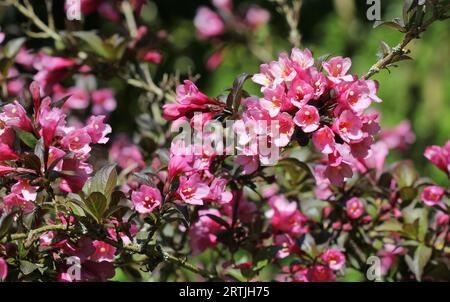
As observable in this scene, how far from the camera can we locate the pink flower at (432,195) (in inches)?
67.3

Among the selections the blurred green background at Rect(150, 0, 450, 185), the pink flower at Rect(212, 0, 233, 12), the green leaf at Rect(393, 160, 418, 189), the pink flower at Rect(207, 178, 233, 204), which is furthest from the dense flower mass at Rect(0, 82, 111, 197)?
the blurred green background at Rect(150, 0, 450, 185)

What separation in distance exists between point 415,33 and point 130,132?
249 cm

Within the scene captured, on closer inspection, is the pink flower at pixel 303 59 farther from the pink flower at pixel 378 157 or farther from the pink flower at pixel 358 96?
the pink flower at pixel 378 157

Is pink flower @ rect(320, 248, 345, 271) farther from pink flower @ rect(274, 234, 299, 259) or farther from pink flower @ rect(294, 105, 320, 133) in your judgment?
pink flower @ rect(294, 105, 320, 133)

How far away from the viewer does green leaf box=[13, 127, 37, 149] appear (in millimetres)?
1377

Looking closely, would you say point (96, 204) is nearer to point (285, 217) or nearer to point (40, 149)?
point (40, 149)

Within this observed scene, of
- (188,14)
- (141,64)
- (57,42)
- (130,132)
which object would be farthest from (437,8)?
(188,14)

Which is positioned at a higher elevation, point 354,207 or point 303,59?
point 303,59

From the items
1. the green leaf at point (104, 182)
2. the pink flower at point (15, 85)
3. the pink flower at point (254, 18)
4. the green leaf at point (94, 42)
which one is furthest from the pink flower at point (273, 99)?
the pink flower at point (254, 18)

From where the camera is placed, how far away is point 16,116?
Answer: 4.55ft

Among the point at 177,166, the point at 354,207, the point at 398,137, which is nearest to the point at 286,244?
the point at 354,207

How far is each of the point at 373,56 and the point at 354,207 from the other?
2.57 meters

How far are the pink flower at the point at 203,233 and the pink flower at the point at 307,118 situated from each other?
1.57ft

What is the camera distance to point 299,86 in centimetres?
130
